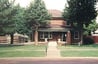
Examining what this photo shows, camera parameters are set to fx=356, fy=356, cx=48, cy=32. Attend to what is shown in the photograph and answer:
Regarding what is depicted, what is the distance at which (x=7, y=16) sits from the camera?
5994 centimetres

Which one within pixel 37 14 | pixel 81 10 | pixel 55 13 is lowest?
pixel 37 14

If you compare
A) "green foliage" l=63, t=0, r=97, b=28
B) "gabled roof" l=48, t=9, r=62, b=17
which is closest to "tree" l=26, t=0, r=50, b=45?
"green foliage" l=63, t=0, r=97, b=28

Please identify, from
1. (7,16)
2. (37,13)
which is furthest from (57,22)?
(7,16)

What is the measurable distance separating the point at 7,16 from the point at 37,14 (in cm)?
1595

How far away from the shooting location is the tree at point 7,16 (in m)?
58.8

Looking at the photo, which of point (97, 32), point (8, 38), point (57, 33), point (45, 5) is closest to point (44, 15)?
point (45, 5)

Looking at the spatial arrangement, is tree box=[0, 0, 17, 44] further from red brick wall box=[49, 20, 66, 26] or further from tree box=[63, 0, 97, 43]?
red brick wall box=[49, 20, 66, 26]

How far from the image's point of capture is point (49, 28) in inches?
3196

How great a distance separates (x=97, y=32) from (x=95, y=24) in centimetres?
727

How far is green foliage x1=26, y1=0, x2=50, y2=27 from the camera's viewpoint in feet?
245

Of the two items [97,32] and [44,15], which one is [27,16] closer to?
[44,15]

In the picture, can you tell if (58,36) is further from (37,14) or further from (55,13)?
(37,14)

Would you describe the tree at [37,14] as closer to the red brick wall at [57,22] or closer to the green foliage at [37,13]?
the green foliage at [37,13]

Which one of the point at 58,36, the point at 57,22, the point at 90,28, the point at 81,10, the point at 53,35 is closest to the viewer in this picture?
the point at 81,10
